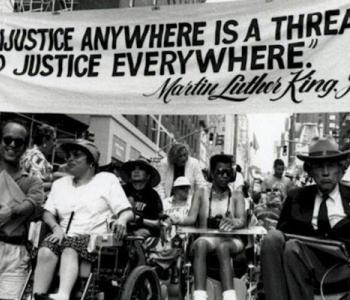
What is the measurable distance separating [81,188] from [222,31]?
6.37 feet

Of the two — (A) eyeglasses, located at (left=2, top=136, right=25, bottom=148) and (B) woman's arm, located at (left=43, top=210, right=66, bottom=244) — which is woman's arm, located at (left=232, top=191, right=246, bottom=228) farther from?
(A) eyeglasses, located at (left=2, top=136, right=25, bottom=148)

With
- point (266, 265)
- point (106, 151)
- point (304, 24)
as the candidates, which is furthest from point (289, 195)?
point (106, 151)

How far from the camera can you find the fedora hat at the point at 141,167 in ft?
21.4

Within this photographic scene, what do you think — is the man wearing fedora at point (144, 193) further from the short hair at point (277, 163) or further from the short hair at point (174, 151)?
the short hair at point (277, 163)

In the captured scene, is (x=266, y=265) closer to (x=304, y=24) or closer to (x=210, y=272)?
(x=210, y=272)

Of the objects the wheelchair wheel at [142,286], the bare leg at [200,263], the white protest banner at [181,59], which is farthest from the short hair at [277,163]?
the wheelchair wheel at [142,286]

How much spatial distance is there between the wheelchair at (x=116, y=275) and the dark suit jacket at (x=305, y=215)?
127 cm

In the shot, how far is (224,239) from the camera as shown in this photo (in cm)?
554

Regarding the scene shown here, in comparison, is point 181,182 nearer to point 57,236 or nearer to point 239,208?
point 239,208

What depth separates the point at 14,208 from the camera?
471 centimetres

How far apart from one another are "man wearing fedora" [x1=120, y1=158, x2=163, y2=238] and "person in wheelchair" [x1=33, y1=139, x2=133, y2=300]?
0.99 m

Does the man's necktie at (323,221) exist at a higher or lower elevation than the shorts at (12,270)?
higher

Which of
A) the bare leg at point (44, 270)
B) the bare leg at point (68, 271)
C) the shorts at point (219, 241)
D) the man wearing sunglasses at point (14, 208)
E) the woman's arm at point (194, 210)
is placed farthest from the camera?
the woman's arm at point (194, 210)

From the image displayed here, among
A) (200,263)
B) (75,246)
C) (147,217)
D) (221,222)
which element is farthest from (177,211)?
(75,246)
